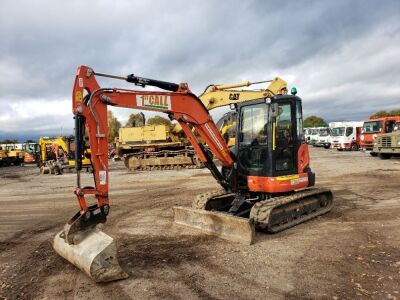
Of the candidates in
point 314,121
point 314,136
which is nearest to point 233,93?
point 314,136

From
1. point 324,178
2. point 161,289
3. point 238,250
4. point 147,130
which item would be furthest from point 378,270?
point 147,130

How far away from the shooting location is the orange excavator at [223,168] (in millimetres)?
5230

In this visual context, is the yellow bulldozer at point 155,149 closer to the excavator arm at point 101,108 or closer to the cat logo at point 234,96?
the cat logo at point 234,96

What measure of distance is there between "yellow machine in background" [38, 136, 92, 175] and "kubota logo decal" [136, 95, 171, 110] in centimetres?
1516

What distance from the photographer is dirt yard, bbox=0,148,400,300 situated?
4562mm

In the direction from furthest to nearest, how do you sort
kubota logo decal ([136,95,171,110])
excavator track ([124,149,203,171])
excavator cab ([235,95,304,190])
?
excavator track ([124,149,203,171])
excavator cab ([235,95,304,190])
kubota logo decal ([136,95,171,110])

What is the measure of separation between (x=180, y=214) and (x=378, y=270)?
3.81 meters

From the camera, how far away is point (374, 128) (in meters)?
25.8

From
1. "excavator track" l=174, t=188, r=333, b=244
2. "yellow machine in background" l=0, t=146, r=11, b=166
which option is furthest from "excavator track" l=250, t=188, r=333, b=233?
"yellow machine in background" l=0, t=146, r=11, b=166

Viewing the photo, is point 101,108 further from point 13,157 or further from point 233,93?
point 13,157

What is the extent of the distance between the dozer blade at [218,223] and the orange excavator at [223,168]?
0.06ft

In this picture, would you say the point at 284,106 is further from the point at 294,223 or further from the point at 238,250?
the point at 238,250

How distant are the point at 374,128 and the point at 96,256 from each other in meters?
25.2

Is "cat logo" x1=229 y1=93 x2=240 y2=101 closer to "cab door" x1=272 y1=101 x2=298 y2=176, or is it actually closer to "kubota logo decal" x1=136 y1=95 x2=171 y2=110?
"cab door" x1=272 y1=101 x2=298 y2=176
